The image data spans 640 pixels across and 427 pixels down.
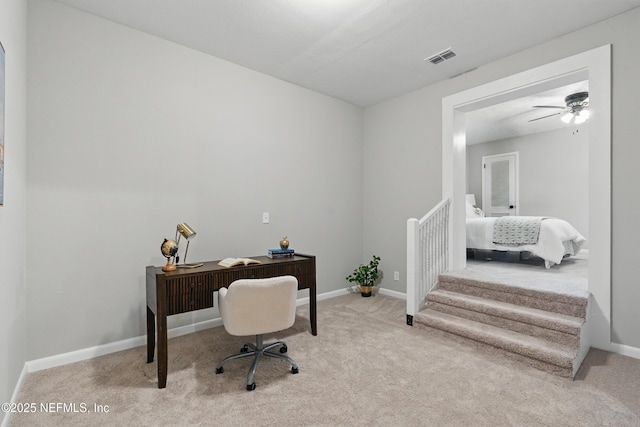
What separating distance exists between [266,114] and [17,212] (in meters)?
2.36

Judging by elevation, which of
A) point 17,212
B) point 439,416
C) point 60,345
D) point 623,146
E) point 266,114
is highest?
point 266,114

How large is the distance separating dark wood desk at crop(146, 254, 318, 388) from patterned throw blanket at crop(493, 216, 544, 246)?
352 cm

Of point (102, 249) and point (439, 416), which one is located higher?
point (102, 249)

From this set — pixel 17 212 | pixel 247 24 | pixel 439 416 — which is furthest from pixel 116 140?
pixel 439 416

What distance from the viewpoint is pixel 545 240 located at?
4.26 meters

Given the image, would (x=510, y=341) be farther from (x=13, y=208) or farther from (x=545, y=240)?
(x=13, y=208)

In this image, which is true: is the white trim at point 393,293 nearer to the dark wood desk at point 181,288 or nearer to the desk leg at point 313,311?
the desk leg at point 313,311

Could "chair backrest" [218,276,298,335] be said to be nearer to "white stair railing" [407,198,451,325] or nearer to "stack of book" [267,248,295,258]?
"stack of book" [267,248,295,258]

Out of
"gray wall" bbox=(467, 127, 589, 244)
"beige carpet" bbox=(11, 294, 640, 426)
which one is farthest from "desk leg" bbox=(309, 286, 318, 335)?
"gray wall" bbox=(467, 127, 589, 244)

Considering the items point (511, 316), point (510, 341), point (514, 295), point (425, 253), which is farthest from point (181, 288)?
point (514, 295)

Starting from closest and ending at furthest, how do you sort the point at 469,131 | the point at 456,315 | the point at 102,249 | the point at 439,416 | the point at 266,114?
1. the point at 439,416
2. the point at 102,249
3. the point at 456,315
4. the point at 266,114
5. the point at 469,131

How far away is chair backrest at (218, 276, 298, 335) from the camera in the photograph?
1972 millimetres

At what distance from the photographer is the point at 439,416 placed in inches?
68.8

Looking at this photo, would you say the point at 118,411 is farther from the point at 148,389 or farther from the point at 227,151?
the point at 227,151
